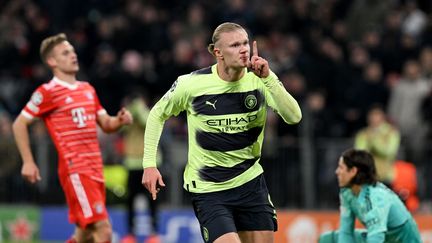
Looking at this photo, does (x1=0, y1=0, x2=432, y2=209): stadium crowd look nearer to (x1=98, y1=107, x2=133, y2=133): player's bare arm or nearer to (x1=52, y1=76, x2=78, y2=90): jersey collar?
(x1=98, y1=107, x2=133, y2=133): player's bare arm

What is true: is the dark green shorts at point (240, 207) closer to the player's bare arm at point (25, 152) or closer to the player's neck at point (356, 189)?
the player's neck at point (356, 189)

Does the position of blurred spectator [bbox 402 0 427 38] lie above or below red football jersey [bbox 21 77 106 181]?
above

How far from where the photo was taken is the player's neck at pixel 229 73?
370 inches

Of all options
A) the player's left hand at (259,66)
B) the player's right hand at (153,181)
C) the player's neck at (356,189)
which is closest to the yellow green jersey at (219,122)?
the player's right hand at (153,181)

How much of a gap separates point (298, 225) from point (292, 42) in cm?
388

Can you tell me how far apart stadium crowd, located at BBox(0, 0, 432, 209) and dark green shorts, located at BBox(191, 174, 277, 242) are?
30.9 feet

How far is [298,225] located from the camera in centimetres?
1823

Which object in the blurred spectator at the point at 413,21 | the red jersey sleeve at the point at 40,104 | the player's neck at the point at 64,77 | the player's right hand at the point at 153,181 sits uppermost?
the blurred spectator at the point at 413,21

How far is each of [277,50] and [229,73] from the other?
36.2ft

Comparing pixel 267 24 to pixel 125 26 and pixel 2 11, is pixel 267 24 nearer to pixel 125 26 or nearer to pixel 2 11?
pixel 125 26

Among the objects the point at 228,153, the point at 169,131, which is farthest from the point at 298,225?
the point at 228,153

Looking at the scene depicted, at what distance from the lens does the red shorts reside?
11.4 meters

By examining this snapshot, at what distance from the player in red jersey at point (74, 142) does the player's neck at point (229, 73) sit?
222 centimetres

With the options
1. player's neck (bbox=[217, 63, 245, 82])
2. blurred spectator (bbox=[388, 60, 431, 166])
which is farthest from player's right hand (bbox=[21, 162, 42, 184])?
blurred spectator (bbox=[388, 60, 431, 166])
